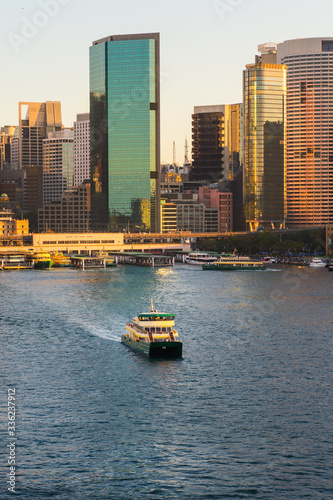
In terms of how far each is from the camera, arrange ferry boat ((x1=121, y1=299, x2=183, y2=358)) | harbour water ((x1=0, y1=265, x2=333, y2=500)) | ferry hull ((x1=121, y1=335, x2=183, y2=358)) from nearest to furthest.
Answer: harbour water ((x1=0, y1=265, x2=333, y2=500))
ferry hull ((x1=121, y1=335, x2=183, y2=358))
ferry boat ((x1=121, y1=299, x2=183, y2=358))

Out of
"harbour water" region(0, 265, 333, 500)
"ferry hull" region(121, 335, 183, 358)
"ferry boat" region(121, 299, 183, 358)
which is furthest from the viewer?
"ferry boat" region(121, 299, 183, 358)

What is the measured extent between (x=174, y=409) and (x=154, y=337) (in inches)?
885

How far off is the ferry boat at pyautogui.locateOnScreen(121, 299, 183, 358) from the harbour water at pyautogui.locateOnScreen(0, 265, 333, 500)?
1473 millimetres

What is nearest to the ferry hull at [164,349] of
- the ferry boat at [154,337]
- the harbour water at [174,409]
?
the ferry boat at [154,337]

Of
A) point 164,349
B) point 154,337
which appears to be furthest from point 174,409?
point 154,337

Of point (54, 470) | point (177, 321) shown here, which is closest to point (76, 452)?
point (54, 470)

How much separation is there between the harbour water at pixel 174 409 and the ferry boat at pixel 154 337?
1.47m

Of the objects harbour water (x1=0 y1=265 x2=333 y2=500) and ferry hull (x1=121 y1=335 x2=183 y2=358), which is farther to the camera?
ferry hull (x1=121 y1=335 x2=183 y2=358)

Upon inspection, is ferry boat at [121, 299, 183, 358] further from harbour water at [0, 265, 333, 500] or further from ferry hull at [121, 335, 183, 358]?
harbour water at [0, 265, 333, 500]

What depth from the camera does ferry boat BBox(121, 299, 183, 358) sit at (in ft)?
281

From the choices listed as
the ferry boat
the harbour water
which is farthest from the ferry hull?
the harbour water

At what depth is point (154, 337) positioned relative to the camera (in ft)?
288

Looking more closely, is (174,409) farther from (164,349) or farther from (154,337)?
(154,337)

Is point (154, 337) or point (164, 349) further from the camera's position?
point (154, 337)
